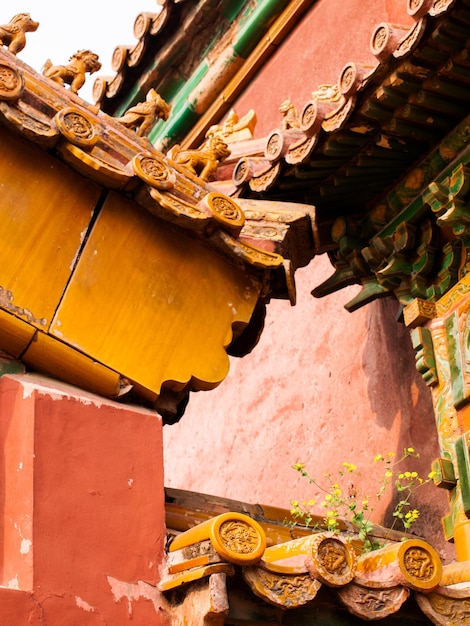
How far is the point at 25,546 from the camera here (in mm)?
3539

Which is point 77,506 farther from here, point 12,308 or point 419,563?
point 419,563

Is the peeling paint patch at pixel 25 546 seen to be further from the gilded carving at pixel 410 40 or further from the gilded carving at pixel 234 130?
the gilded carving at pixel 234 130

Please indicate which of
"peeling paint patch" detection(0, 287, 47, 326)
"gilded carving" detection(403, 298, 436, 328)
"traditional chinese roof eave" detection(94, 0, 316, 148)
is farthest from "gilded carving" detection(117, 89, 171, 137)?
"traditional chinese roof eave" detection(94, 0, 316, 148)

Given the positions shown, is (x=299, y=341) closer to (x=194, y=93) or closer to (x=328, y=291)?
(x=328, y=291)

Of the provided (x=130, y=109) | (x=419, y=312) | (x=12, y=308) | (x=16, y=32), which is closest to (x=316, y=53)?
(x=419, y=312)

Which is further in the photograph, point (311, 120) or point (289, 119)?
point (289, 119)

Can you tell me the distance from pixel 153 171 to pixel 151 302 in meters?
0.48

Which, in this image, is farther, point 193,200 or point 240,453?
point 240,453

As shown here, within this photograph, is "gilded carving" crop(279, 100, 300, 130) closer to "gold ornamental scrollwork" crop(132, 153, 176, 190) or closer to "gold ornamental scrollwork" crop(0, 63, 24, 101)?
"gold ornamental scrollwork" crop(132, 153, 176, 190)

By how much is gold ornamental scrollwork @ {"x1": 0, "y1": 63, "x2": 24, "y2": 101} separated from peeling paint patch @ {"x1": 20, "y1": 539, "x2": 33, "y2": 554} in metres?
1.53

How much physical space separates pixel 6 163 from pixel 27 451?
1.08 meters

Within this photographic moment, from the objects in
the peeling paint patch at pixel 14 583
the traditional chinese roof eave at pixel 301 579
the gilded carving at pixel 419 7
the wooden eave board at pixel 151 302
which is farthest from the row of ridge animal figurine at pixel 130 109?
the peeling paint patch at pixel 14 583

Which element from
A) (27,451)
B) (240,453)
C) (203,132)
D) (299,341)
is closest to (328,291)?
(299,341)

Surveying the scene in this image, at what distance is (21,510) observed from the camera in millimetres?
3633
